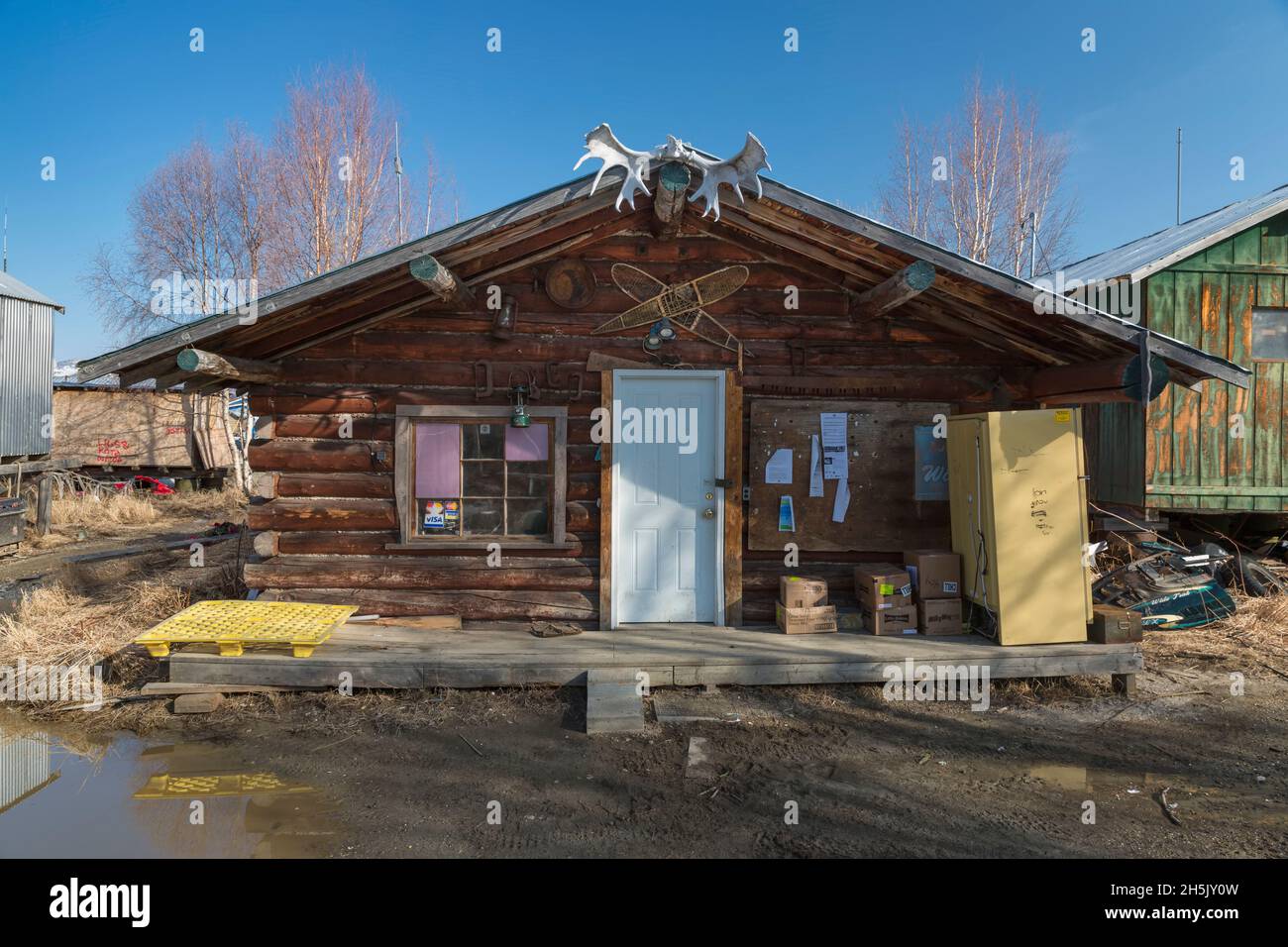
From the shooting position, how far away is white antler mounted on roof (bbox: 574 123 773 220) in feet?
17.0

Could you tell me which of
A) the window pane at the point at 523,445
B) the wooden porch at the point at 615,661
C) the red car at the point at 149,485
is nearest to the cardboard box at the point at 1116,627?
the wooden porch at the point at 615,661

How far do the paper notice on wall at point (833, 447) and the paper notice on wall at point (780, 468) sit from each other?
1.12ft

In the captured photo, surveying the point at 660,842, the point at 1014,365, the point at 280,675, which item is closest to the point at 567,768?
the point at 660,842

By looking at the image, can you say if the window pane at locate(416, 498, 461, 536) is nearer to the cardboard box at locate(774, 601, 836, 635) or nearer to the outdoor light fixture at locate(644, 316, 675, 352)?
the outdoor light fixture at locate(644, 316, 675, 352)

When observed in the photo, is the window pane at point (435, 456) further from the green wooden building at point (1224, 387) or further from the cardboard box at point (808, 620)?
the green wooden building at point (1224, 387)

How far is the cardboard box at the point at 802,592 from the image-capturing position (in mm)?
6383

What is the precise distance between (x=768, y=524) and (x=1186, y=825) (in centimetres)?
360

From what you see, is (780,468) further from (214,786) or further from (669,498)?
(214,786)

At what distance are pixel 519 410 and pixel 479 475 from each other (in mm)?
750

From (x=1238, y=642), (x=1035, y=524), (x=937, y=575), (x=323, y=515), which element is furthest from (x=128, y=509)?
(x=1238, y=642)

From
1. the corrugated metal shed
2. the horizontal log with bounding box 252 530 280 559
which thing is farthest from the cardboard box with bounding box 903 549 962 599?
the corrugated metal shed

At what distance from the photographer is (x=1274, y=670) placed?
655 centimetres

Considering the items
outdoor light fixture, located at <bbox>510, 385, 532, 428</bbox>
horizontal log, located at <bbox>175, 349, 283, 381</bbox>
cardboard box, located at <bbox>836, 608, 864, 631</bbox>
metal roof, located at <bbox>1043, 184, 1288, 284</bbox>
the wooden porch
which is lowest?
the wooden porch

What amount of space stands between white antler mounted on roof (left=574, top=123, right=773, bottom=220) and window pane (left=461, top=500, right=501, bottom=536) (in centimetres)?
290
